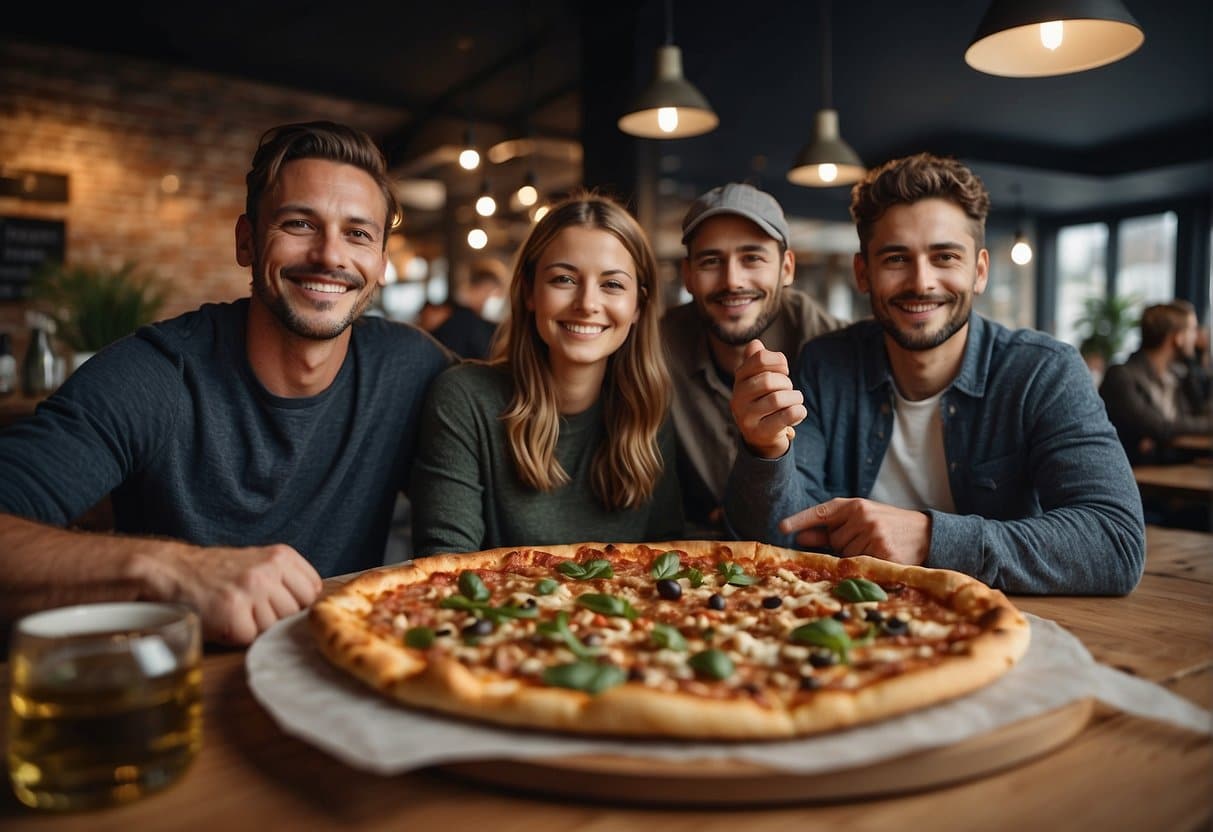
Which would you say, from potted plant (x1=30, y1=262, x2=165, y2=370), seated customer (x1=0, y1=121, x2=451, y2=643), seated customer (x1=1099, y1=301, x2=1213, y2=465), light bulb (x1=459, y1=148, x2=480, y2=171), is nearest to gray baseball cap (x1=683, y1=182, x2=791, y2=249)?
seated customer (x1=0, y1=121, x2=451, y2=643)

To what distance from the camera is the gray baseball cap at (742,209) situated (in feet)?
8.77

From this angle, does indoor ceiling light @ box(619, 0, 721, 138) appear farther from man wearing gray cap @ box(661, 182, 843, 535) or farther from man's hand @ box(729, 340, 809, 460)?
man's hand @ box(729, 340, 809, 460)

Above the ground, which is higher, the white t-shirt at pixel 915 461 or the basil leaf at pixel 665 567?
the white t-shirt at pixel 915 461

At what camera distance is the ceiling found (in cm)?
679

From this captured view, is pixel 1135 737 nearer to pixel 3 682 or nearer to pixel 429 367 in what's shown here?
pixel 3 682

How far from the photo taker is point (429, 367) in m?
2.40

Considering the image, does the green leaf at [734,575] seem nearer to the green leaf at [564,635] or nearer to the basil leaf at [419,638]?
the green leaf at [564,635]

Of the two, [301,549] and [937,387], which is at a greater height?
[937,387]

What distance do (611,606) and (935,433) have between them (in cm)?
136

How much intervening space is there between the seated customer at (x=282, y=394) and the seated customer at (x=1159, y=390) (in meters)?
4.73

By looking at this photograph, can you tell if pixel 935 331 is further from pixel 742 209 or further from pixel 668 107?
pixel 668 107

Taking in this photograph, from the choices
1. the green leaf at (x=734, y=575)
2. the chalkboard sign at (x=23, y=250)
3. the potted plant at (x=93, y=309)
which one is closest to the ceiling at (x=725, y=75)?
the chalkboard sign at (x=23, y=250)

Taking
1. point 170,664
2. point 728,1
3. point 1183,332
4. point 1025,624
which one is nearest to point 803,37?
point 728,1

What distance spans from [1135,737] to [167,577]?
54.3 inches
